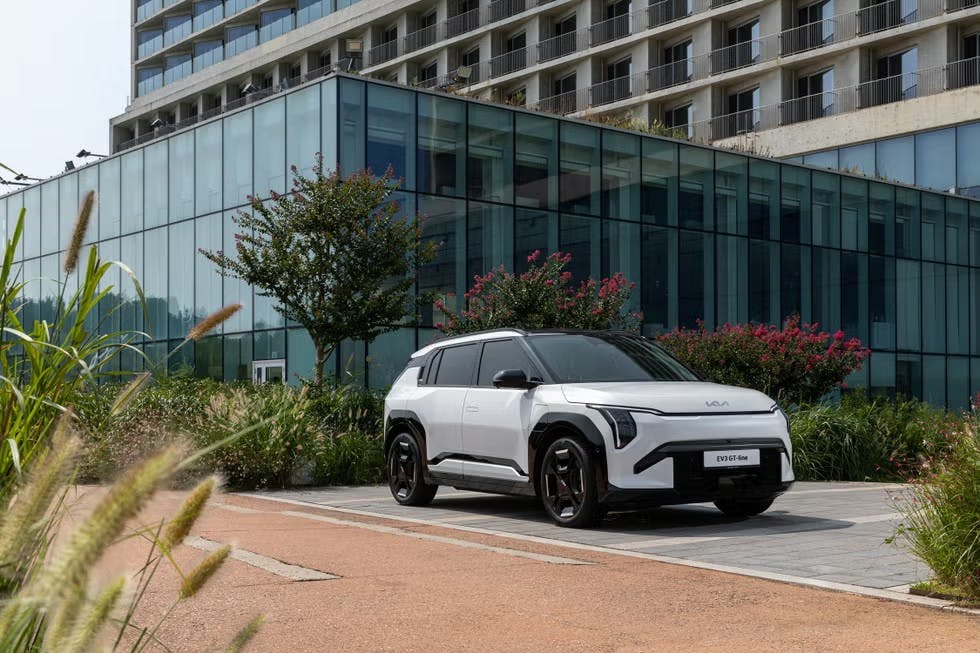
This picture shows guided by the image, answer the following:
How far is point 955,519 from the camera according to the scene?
601 centimetres

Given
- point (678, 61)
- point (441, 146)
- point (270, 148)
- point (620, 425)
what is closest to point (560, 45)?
point (678, 61)

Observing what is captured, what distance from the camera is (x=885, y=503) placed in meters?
11.4

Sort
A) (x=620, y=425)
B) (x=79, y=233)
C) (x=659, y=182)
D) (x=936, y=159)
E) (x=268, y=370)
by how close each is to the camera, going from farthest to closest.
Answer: (x=936, y=159) < (x=659, y=182) < (x=268, y=370) < (x=620, y=425) < (x=79, y=233)

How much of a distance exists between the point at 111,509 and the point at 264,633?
4.12 m

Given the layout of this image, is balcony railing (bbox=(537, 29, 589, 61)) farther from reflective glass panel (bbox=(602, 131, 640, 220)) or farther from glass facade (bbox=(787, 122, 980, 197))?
reflective glass panel (bbox=(602, 131, 640, 220))

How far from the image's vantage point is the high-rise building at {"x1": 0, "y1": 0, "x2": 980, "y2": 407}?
24562 mm

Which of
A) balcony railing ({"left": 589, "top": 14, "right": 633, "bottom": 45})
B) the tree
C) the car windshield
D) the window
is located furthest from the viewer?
balcony railing ({"left": 589, "top": 14, "right": 633, "bottom": 45})

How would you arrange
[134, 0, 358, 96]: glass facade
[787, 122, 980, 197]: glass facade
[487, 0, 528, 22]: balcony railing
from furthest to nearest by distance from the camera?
[134, 0, 358, 96]: glass facade
[487, 0, 528, 22]: balcony railing
[787, 122, 980, 197]: glass facade

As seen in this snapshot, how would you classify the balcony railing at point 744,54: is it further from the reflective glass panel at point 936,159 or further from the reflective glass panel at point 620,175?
the reflective glass panel at point 620,175

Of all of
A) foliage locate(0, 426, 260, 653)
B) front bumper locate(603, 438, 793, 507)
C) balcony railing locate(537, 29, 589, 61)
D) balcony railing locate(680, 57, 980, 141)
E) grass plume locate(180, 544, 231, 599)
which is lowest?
front bumper locate(603, 438, 793, 507)

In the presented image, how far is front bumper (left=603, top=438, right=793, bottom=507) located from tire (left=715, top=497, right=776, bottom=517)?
81 cm

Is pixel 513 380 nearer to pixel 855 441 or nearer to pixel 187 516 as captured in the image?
pixel 855 441

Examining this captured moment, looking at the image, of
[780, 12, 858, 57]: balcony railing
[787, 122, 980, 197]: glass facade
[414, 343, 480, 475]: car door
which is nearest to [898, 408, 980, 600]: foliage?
[414, 343, 480, 475]: car door

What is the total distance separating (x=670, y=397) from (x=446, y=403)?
8.63 feet
